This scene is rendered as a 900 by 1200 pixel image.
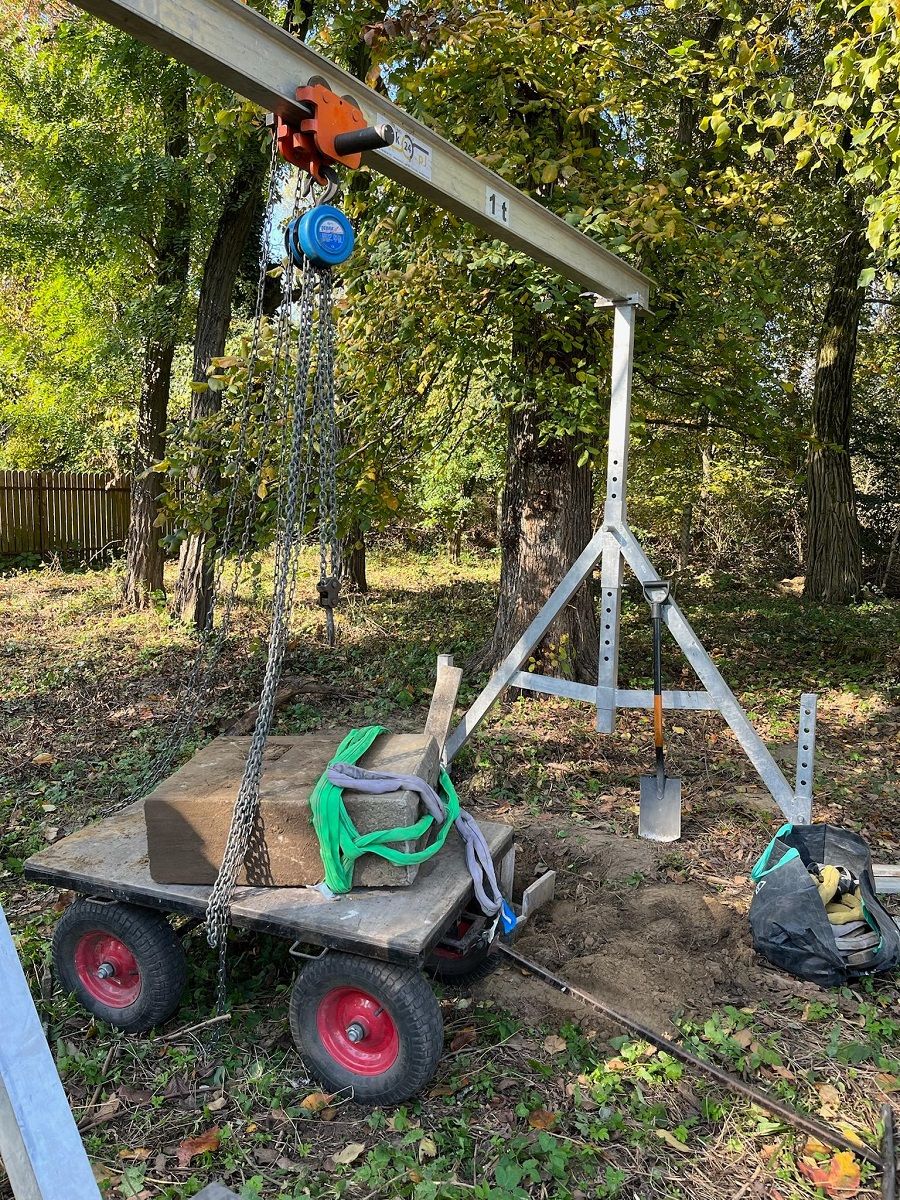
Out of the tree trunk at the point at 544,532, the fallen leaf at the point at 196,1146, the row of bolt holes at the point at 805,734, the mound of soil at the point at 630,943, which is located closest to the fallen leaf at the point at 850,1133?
the mound of soil at the point at 630,943

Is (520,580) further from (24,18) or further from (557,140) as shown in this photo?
(24,18)

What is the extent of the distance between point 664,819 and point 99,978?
2.71 m

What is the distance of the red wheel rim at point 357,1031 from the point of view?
3.07 meters

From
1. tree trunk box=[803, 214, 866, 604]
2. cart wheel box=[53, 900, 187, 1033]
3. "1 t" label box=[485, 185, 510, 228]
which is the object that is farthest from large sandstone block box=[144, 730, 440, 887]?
tree trunk box=[803, 214, 866, 604]

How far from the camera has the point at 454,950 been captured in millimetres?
3473

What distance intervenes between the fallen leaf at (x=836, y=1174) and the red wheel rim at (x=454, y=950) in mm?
1284

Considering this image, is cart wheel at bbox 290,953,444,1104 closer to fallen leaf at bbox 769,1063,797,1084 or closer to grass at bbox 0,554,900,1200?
grass at bbox 0,554,900,1200

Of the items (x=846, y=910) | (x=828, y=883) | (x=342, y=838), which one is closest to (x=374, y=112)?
(x=342, y=838)

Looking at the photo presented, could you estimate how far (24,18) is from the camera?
392 inches

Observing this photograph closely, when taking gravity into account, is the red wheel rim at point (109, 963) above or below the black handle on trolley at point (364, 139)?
below

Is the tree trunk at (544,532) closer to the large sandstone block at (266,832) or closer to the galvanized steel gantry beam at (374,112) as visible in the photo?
the galvanized steel gantry beam at (374,112)

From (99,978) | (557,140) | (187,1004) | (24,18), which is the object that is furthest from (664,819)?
(24,18)

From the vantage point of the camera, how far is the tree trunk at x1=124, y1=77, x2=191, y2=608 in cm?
983

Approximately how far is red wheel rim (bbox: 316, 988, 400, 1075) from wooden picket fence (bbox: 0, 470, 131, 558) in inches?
593
